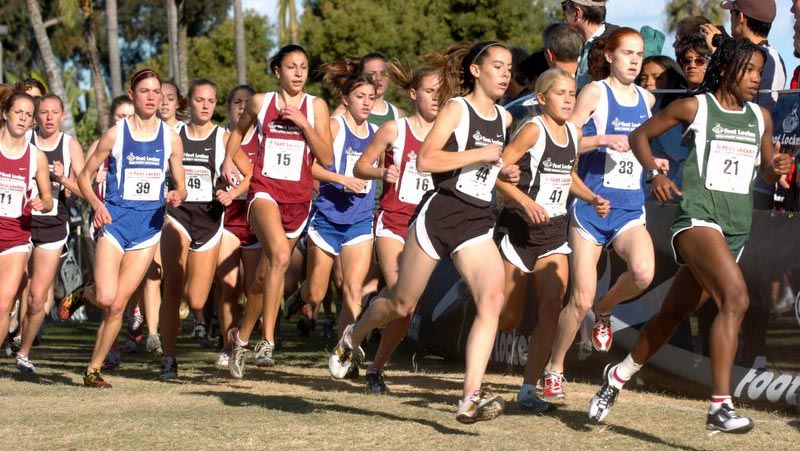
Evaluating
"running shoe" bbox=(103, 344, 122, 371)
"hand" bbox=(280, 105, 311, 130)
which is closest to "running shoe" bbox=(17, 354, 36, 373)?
"running shoe" bbox=(103, 344, 122, 371)

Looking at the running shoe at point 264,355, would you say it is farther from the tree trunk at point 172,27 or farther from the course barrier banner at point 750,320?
the tree trunk at point 172,27

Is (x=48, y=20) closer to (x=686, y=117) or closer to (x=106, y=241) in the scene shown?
(x=106, y=241)

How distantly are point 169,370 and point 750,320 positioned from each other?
4.33m

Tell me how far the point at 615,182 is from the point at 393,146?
6.35 feet

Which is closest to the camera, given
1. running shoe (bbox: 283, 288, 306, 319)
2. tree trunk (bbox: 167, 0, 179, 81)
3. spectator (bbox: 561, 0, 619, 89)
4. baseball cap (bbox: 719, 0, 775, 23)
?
baseball cap (bbox: 719, 0, 775, 23)

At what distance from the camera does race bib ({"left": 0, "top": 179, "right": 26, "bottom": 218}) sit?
10.3 m

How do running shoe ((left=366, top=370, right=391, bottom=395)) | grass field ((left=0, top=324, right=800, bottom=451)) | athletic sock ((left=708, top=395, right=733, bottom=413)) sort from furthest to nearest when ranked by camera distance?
running shoe ((left=366, top=370, right=391, bottom=395)), grass field ((left=0, top=324, right=800, bottom=451)), athletic sock ((left=708, top=395, right=733, bottom=413))

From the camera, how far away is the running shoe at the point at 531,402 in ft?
26.1

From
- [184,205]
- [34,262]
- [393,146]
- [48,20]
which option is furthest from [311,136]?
[48,20]

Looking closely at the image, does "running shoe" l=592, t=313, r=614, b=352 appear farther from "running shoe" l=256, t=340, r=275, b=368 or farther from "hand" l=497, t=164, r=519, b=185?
"running shoe" l=256, t=340, r=275, b=368

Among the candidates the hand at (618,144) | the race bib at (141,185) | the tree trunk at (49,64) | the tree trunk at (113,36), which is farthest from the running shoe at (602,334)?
the tree trunk at (113,36)

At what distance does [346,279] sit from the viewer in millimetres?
10219

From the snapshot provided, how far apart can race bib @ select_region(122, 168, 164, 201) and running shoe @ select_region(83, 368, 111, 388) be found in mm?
1269

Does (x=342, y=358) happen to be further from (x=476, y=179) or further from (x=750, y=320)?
(x=750, y=320)
